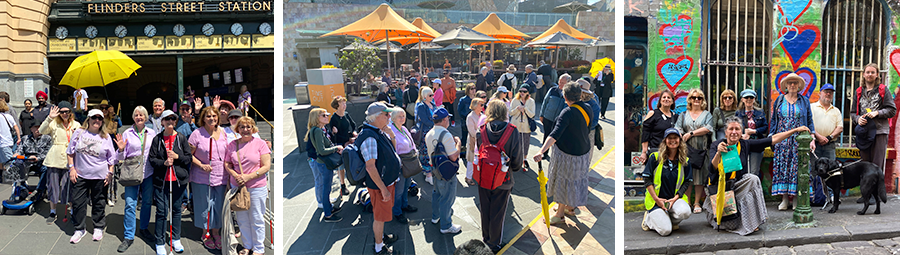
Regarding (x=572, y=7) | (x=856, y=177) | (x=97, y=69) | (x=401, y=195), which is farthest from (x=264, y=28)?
(x=856, y=177)

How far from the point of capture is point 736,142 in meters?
5.25

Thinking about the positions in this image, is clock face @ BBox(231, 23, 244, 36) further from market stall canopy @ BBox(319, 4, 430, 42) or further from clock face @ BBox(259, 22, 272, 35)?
market stall canopy @ BBox(319, 4, 430, 42)

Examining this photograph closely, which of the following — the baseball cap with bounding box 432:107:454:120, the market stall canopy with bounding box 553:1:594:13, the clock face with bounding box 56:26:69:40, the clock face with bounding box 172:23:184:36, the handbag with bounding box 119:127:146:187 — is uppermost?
the clock face with bounding box 172:23:184:36

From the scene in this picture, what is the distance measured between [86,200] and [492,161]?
4.32 m

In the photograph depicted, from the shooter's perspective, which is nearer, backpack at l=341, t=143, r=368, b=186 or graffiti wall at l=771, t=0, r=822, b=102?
backpack at l=341, t=143, r=368, b=186

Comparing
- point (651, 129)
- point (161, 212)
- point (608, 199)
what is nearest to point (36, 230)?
point (161, 212)

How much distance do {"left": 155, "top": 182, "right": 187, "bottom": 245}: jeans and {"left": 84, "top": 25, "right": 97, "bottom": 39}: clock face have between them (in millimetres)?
8749

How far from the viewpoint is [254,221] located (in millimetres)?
4617

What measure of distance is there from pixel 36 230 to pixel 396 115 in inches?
180

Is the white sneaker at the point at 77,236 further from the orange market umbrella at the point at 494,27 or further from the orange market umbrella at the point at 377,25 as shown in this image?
the orange market umbrella at the point at 494,27

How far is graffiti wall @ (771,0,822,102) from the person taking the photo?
21.0 feet

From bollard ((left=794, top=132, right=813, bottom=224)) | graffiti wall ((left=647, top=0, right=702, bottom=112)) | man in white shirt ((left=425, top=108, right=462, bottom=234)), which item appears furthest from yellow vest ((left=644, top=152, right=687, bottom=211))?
man in white shirt ((left=425, top=108, right=462, bottom=234))

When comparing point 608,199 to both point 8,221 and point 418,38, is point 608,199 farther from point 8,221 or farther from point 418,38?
point 8,221

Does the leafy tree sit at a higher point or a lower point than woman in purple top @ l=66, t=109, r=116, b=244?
higher
